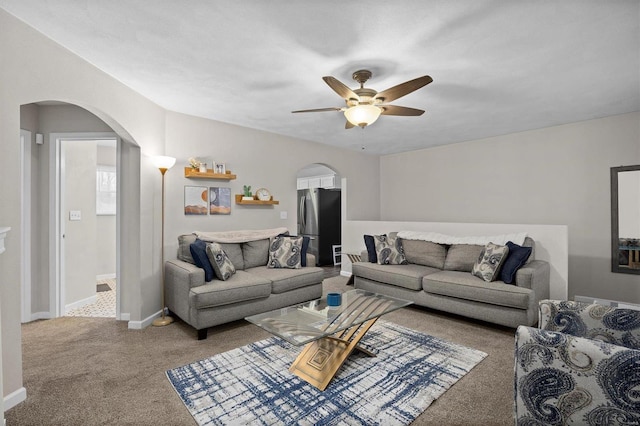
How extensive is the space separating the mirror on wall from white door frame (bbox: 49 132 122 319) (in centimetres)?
590

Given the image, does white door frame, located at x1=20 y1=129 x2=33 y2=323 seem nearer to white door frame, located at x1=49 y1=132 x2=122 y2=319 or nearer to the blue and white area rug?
white door frame, located at x1=49 y1=132 x2=122 y2=319

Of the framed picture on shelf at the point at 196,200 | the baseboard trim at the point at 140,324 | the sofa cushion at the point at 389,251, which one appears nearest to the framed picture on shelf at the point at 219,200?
the framed picture on shelf at the point at 196,200

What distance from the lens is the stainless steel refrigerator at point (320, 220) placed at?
6.83 metres

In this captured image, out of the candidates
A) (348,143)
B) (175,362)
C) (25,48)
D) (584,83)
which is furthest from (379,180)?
(25,48)

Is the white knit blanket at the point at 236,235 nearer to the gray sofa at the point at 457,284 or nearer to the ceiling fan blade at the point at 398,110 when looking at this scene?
the gray sofa at the point at 457,284

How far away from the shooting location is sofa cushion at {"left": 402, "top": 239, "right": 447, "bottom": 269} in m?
4.11

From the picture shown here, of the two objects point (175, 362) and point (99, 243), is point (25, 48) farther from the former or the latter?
point (99, 243)

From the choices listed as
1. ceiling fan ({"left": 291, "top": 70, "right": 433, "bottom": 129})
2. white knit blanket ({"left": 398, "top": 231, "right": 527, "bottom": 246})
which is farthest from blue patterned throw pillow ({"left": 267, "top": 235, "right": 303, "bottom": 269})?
ceiling fan ({"left": 291, "top": 70, "right": 433, "bottom": 129})

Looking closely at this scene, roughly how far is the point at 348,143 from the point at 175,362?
417cm

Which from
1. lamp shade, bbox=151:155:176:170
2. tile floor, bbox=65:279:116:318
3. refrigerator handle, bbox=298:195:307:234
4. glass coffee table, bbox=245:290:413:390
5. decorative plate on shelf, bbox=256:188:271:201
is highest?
lamp shade, bbox=151:155:176:170

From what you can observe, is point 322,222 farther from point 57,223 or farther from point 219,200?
point 57,223

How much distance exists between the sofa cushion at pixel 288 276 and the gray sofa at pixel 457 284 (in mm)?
840

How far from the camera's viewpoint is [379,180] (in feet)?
21.6

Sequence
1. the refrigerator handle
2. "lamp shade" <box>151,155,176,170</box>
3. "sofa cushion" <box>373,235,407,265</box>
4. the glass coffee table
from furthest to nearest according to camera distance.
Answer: the refrigerator handle
"sofa cushion" <box>373,235,407,265</box>
"lamp shade" <box>151,155,176,170</box>
the glass coffee table
